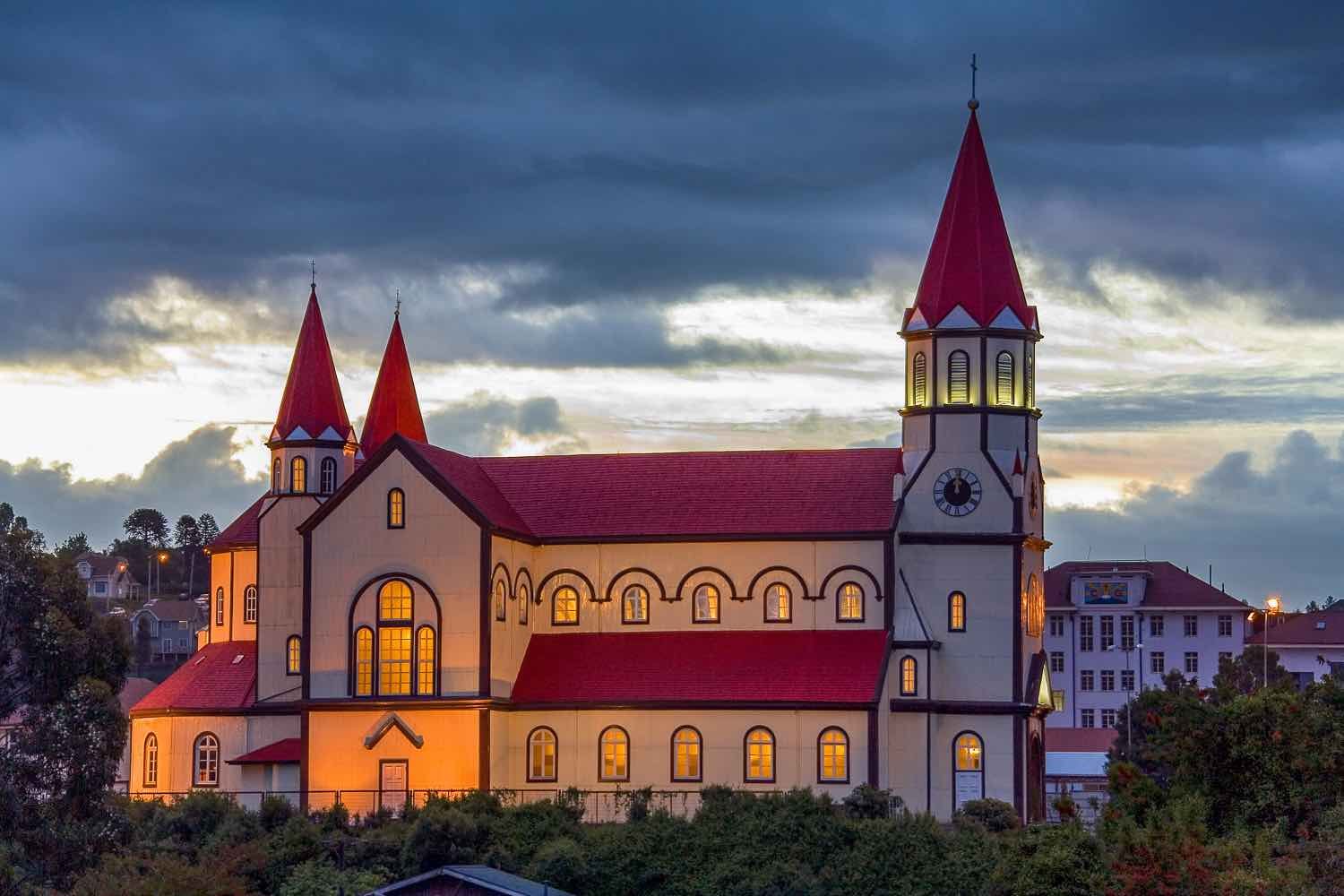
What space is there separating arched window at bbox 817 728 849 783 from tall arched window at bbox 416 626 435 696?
42.4 feet

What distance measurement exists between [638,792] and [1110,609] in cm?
8188

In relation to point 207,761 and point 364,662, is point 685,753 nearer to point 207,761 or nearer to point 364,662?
point 364,662

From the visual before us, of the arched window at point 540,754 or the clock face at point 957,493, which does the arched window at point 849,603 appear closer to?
the clock face at point 957,493

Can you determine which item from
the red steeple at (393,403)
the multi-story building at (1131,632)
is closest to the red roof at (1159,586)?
the multi-story building at (1131,632)

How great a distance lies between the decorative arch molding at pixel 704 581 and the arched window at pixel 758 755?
18.2 ft

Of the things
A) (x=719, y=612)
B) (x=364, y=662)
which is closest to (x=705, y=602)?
(x=719, y=612)

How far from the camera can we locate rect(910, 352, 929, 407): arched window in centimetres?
7831

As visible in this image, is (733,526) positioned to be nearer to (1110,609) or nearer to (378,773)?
(378,773)

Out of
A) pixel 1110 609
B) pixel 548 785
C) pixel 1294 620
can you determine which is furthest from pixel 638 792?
pixel 1294 620

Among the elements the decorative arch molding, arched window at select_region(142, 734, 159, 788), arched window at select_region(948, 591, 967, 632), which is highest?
the decorative arch molding

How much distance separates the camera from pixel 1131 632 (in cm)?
14688

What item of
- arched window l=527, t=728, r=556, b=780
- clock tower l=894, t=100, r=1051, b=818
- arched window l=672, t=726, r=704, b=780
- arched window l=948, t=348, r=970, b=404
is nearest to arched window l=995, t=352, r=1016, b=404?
clock tower l=894, t=100, r=1051, b=818

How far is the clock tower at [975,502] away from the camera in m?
75.3

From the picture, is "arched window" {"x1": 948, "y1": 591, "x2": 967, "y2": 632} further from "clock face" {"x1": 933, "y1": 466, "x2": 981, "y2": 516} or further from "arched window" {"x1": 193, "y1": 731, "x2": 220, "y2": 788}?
"arched window" {"x1": 193, "y1": 731, "x2": 220, "y2": 788}
